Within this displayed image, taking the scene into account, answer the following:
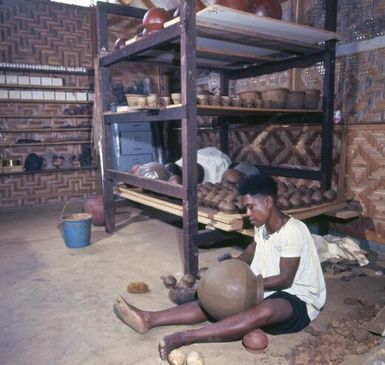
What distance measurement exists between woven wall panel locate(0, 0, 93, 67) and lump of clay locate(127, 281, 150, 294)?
6.70 m

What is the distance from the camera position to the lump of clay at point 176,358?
2365mm

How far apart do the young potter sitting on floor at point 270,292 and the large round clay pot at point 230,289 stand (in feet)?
0.20

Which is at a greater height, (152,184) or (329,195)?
(152,184)

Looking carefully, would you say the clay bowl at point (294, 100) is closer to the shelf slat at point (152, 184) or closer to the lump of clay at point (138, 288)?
the shelf slat at point (152, 184)

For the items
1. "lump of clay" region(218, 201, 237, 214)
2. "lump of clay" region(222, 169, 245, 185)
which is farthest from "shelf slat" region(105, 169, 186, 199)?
"lump of clay" region(222, 169, 245, 185)

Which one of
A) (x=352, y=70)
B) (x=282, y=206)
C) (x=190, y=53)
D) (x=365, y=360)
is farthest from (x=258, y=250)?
(x=352, y=70)

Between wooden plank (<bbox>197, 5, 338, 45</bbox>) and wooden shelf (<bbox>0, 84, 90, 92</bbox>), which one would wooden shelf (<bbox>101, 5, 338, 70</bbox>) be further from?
wooden shelf (<bbox>0, 84, 90, 92</bbox>)

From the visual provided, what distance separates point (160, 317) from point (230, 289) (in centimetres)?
68

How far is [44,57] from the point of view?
8445mm

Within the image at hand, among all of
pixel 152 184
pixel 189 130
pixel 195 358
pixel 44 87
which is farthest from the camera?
pixel 44 87

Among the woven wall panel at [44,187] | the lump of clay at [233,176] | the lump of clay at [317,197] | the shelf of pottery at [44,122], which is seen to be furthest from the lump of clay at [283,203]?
the woven wall panel at [44,187]

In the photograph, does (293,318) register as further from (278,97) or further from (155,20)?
(155,20)

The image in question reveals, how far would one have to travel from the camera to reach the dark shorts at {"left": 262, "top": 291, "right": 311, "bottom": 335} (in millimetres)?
2586

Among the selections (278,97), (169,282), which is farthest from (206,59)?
(169,282)
